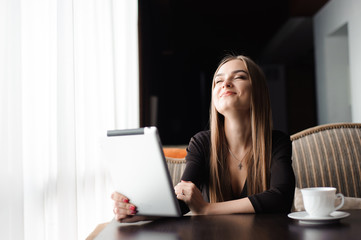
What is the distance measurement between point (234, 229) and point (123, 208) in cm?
32

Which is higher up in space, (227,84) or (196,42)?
(196,42)

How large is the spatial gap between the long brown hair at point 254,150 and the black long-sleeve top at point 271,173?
3cm

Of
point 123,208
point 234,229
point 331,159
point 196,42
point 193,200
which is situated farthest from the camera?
point 196,42

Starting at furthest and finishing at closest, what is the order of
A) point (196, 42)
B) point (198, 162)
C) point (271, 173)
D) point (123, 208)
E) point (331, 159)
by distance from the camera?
point (196, 42) < point (331, 159) < point (198, 162) < point (271, 173) < point (123, 208)

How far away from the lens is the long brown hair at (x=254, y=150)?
1298 mm

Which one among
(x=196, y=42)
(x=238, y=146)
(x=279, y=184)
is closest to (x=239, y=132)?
(x=238, y=146)

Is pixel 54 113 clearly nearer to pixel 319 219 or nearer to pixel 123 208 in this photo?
pixel 123 208

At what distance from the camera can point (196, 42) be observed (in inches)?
259

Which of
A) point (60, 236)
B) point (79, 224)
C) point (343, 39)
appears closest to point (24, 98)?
point (60, 236)

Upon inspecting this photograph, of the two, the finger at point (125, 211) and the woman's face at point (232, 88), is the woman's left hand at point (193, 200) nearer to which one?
the finger at point (125, 211)

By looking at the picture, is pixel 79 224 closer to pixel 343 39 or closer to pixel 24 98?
pixel 24 98

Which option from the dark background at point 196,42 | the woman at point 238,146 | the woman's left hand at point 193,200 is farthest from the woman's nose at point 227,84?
the dark background at point 196,42

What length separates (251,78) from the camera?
1337mm

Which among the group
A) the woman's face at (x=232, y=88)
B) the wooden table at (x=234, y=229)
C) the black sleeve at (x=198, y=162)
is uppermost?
the woman's face at (x=232, y=88)
